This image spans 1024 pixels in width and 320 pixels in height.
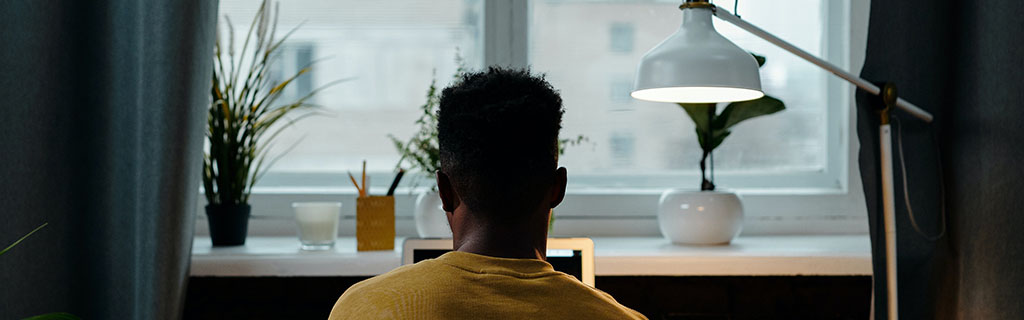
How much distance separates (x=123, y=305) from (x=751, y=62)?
1070 mm

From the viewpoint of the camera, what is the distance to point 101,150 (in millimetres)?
1354

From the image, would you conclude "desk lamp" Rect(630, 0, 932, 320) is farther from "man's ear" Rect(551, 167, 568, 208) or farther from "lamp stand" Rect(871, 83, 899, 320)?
"man's ear" Rect(551, 167, 568, 208)

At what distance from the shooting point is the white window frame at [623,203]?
5.63 ft

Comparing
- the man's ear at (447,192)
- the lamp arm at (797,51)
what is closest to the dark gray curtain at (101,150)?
the man's ear at (447,192)

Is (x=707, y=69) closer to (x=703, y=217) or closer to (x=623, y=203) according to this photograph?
(x=703, y=217)

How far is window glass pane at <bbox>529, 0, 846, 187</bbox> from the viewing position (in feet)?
5.73

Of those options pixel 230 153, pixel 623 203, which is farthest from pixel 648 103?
pixel 230 153

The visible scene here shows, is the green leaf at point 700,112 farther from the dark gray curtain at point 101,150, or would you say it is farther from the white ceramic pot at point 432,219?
the dark gray curtain at point 101,150

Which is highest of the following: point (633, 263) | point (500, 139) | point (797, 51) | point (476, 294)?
point (797, 51)

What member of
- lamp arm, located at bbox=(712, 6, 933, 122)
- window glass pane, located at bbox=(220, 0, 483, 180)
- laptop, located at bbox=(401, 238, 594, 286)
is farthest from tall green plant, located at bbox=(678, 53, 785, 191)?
window glass pane, located at bbox=(220, 0, 483, 180)

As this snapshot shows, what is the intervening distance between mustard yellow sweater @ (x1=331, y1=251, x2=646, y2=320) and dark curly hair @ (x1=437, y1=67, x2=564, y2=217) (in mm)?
67

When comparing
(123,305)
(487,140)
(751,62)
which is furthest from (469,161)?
(123,305)

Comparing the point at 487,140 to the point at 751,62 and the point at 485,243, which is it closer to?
the point at 485,243

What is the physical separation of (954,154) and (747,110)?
1.15ft
